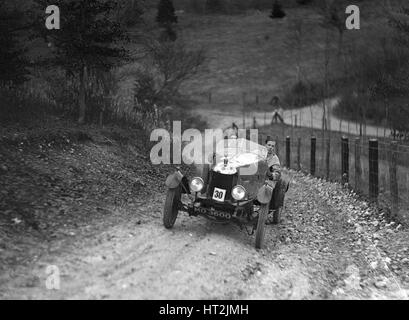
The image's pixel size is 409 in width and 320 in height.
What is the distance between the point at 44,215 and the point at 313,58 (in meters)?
58.5

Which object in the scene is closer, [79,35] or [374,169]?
[374,169]

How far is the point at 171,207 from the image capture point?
8.54 metres

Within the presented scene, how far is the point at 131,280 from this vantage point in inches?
231

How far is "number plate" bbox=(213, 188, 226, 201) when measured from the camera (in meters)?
8.52

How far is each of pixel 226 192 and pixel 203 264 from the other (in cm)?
215

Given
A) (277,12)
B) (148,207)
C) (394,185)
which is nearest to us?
(148,207)

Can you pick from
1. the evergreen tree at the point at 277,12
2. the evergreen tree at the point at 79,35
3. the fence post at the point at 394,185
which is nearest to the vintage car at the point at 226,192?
the fence post at the point at 394,185

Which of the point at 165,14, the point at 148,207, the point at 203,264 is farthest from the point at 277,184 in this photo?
the point at 165,14

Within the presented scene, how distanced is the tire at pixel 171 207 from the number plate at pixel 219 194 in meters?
0.73

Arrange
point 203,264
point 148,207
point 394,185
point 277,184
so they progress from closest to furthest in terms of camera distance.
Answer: point 203,264, point 277,184, point 148,207, point 394,185

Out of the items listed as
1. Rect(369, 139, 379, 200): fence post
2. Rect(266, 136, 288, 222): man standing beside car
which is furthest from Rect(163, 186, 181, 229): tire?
Rect(369, 139, 379, 200): fence post

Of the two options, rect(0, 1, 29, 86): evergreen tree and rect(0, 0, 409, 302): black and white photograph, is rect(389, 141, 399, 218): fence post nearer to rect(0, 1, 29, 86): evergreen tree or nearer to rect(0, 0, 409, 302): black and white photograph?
rect(0, 0, 409, 302): black and white photograph

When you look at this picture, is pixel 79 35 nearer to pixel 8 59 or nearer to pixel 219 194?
pixel 8 59
